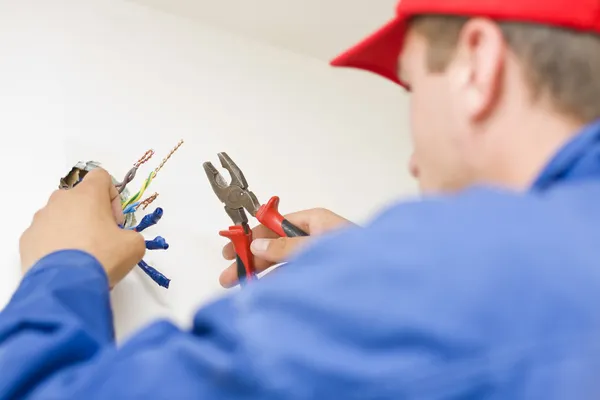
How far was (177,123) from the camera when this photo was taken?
1.04m

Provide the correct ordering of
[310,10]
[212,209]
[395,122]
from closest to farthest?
[212,209], [310,10], [395,122]

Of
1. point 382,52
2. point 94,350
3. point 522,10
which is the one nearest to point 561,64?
point 522,10

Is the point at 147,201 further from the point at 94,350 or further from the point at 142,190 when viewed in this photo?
the point at 94,350

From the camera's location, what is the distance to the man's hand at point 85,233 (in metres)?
0.68

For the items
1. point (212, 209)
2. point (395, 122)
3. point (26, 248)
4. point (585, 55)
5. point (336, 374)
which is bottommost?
point (336, 374)

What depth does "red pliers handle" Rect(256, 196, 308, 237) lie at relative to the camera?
0.87 metres

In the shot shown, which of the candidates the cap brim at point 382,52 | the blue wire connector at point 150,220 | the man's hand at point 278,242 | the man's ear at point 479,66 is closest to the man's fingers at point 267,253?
the man's hand at point 278,242

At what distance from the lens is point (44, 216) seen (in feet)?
2.41

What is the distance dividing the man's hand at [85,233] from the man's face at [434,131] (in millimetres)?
343

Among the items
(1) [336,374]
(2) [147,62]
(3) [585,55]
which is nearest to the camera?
(1) [336,374]

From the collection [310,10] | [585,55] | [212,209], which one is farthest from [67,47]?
[585,55]

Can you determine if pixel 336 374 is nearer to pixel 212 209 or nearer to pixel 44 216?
pixel 44 216

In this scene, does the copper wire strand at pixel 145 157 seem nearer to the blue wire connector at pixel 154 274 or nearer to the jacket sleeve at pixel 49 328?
the blue wire connector at pixel 154 274

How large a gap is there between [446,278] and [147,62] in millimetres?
842
